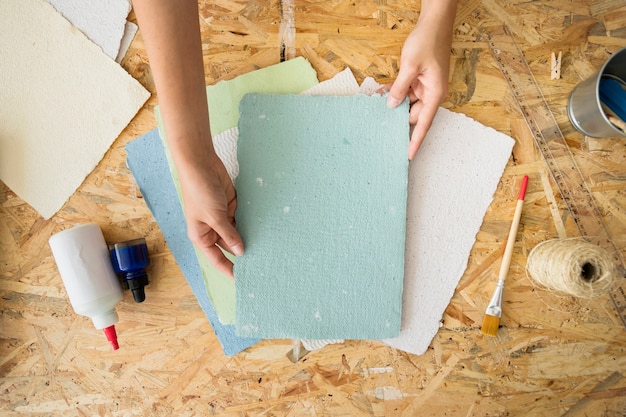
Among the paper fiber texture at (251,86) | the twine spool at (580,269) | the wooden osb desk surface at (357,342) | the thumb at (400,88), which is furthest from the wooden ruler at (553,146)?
the paper fiber texture at (251,86)

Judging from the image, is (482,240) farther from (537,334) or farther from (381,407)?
(381,407)

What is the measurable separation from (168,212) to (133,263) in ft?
0.40

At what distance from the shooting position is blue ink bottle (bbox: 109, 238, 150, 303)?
0.86 m

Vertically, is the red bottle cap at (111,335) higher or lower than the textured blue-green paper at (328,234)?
lower

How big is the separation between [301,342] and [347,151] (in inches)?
15.7

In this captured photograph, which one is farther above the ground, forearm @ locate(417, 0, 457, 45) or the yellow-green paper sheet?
forearm @ locate(417, 0, 457, 45)

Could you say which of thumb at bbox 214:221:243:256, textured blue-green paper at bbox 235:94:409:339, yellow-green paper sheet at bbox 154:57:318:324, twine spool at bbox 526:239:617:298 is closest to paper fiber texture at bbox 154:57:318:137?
yellow-green paper sheet at bbox 154:57:318:324

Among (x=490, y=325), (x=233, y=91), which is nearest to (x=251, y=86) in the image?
(x=233, y=91)

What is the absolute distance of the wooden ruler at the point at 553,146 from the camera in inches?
35.3

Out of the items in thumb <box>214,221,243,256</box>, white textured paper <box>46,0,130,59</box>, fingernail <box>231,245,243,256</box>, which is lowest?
fingernail <box>231,245,243,256</box>

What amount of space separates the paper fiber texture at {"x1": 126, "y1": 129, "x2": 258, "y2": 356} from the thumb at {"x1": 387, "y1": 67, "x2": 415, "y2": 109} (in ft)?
1.56

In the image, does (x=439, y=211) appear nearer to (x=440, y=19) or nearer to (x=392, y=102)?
(x=392, y=102)

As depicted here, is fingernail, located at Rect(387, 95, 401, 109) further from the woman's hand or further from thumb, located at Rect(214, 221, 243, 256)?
thumb, located at Rect(214, 221, 243, 256)

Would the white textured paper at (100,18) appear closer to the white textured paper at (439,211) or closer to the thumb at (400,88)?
the white textured paper at (439,211)
